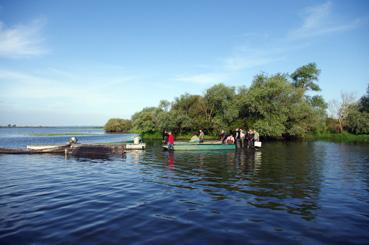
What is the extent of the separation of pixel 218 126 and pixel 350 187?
127 feet

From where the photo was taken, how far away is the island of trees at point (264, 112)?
4484cm

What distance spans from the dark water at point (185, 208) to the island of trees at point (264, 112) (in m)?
31.2

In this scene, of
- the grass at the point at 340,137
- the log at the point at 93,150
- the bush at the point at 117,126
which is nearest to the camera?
the log at the point at 93,150

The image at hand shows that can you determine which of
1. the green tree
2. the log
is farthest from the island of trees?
the log

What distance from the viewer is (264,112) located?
44469 millimetres

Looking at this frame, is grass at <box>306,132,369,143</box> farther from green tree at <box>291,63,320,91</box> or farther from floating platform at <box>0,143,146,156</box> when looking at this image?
floating platform at <box>0,143,146,156</box>

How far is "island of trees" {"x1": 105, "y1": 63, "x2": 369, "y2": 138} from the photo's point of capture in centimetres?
4484

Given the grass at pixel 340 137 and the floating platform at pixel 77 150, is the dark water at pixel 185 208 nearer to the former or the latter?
the floating platform at pixel 77 150

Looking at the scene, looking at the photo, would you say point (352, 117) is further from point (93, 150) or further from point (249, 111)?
point (93, 150)

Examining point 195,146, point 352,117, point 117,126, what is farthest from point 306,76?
point 117,126

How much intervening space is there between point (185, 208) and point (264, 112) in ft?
128

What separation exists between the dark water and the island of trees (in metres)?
31.2

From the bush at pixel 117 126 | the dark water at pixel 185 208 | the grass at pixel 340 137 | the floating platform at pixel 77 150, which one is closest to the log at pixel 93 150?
the floating platform at pixel 77 150

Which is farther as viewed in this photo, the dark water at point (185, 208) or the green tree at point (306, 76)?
the green tree at point (306, 76)
